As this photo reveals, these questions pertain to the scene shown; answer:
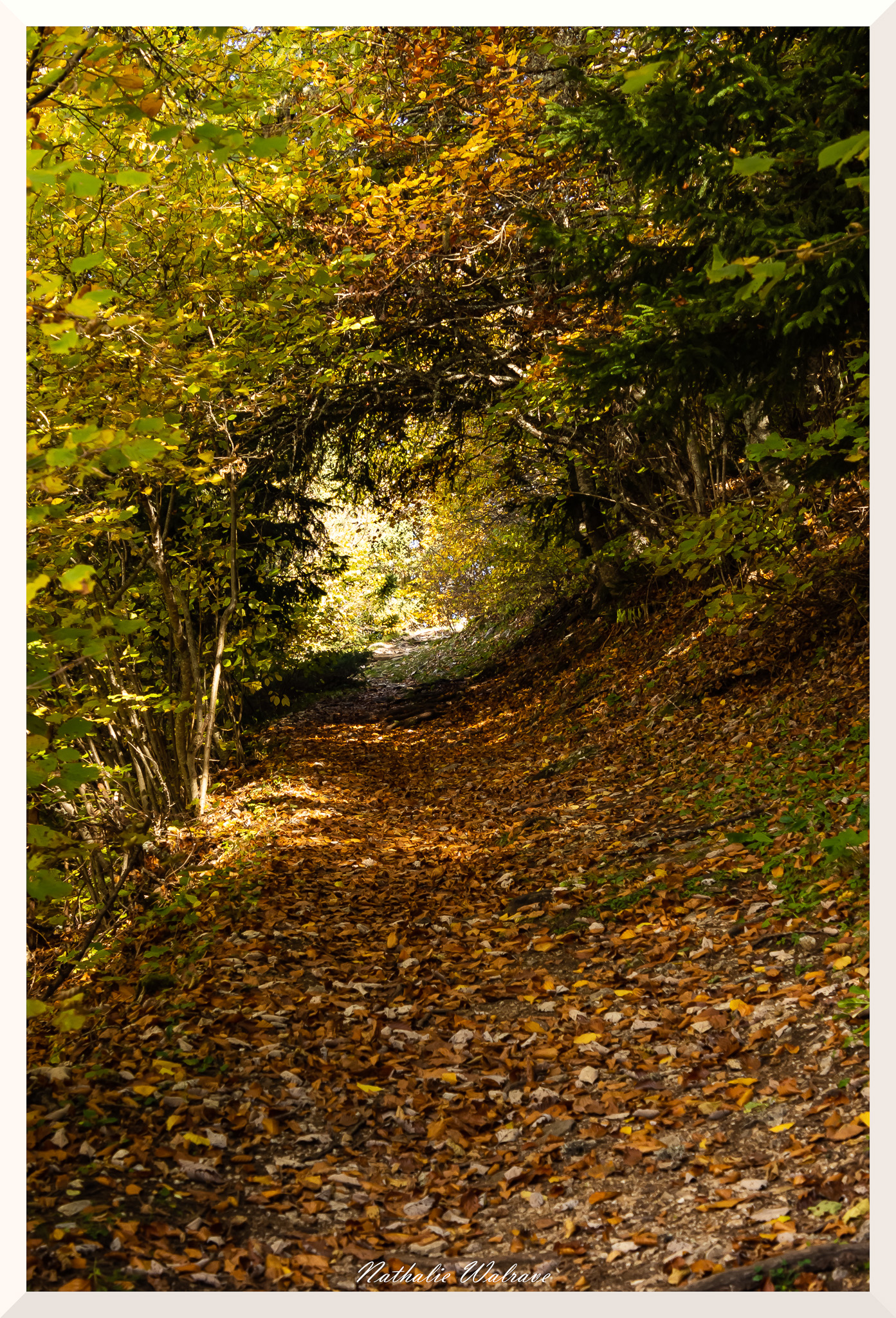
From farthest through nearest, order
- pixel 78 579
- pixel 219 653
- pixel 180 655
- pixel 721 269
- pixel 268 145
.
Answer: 1. pixel 180 655
2. pixel 219 653
3. pixel 268 145
4. pixel 721 269
5. pixel 78 579

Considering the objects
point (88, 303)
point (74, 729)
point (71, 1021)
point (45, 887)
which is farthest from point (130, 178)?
point (71, 1021)

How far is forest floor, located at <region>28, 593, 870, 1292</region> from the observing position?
9.10ft

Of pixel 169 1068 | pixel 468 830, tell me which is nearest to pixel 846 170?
pixel 169 1068

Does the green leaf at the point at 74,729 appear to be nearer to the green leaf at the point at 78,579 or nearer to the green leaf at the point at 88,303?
the green leaf at the point at 78,579

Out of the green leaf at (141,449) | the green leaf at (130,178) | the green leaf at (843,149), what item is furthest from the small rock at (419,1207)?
the green leaf at (843,149)

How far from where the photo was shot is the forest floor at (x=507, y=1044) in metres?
2.77

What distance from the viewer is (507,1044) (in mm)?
4145

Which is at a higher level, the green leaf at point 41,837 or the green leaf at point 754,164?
the green leaf at point 754,164

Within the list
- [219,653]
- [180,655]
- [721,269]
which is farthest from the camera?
[180,655]

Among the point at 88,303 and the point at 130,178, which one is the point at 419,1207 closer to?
the point at 88,303

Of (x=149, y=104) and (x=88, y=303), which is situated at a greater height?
(x=149, y=104)

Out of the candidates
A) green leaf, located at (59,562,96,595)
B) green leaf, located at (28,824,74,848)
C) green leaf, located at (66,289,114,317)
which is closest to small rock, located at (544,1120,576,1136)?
green leaf, located at (28,824,74,848)

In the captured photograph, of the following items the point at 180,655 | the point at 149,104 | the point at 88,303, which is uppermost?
the point at 149,104

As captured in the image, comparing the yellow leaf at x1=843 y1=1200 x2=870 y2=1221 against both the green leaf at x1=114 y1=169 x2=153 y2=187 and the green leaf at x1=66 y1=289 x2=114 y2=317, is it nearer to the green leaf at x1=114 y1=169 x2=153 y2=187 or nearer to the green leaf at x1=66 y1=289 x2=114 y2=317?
the green leaf at x1=66 y1=289 x2=114 y2=317
